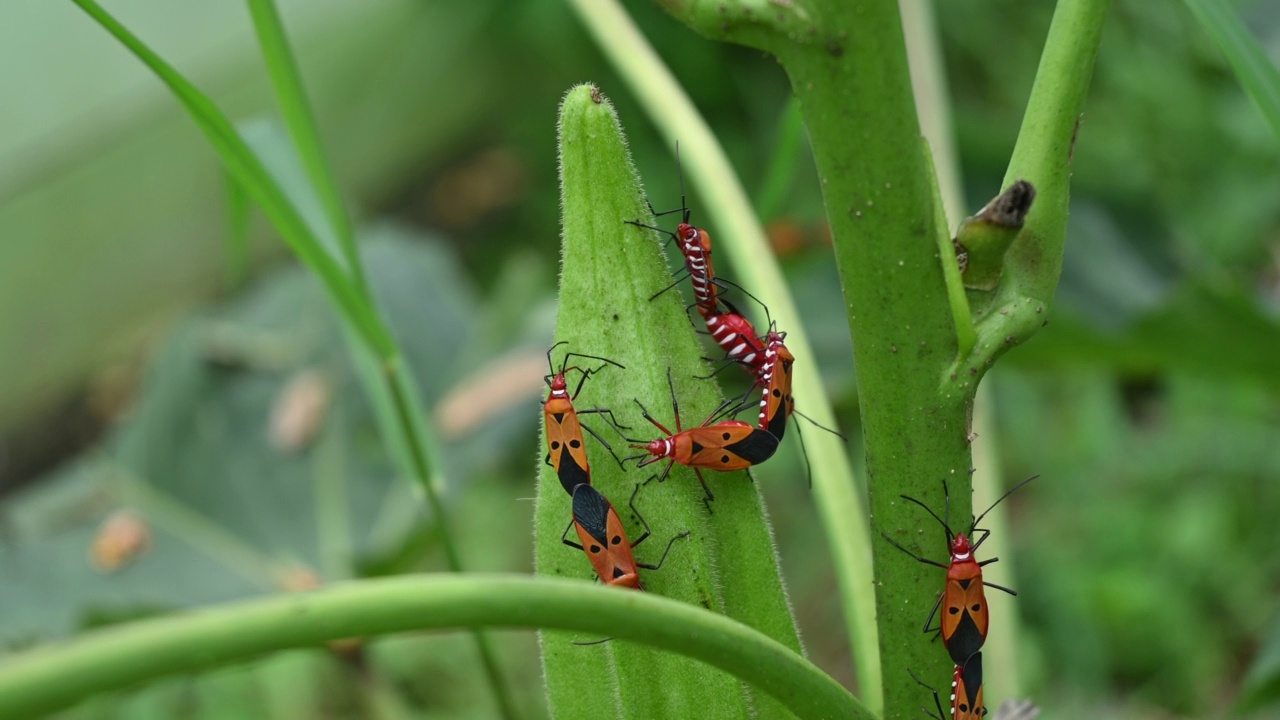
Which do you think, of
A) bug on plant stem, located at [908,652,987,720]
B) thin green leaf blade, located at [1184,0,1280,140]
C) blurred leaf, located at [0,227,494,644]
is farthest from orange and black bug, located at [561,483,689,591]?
blurred leaf, located at [0,227,494,644]

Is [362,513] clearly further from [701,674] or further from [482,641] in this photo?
[701,674]

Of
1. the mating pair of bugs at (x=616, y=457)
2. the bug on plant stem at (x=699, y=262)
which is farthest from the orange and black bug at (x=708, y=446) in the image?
the bug on plant stem at (x=699, y=262)

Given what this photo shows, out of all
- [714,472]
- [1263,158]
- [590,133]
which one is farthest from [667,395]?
→ [1263,158]

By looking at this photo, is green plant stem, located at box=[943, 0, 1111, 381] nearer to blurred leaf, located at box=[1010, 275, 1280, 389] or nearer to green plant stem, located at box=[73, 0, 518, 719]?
green plant stem, located at box=[73, 0, 518, 719]

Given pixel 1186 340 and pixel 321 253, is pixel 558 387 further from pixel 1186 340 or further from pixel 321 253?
pixel 1186 340

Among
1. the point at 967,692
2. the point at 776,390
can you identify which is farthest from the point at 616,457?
the point at 967,692

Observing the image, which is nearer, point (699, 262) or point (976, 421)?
point (699, 262)

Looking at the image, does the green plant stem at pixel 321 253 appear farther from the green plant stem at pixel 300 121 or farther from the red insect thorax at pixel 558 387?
the red insect thorax at pixel 558 387
